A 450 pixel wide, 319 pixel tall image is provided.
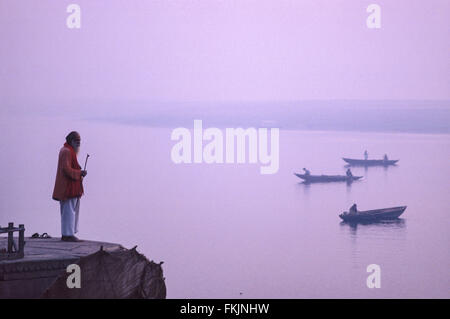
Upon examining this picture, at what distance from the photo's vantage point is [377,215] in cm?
831

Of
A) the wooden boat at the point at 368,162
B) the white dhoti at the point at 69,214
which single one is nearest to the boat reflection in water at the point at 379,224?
the wooden boat at the point at 368,162

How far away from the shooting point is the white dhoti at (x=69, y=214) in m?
7.20

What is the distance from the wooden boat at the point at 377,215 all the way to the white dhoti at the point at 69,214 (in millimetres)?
2488

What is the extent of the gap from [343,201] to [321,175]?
331mm

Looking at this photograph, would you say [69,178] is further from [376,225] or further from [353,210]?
[376,225]

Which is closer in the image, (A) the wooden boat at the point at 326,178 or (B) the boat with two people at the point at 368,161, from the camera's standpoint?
(B) the boat with two people at the point at 368,161

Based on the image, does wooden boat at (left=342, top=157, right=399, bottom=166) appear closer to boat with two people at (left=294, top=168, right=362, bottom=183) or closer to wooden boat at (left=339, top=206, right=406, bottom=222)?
boat with two people at (left=294, top=168, right=362, bottom=183)

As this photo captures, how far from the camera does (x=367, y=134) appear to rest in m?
8.23

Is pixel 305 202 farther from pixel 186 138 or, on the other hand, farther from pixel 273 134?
pixel 186 138

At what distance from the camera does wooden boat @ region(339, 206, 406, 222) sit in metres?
8.24

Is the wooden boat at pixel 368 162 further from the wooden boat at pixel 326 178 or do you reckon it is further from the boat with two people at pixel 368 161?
the wooden boat at pixel 326 178

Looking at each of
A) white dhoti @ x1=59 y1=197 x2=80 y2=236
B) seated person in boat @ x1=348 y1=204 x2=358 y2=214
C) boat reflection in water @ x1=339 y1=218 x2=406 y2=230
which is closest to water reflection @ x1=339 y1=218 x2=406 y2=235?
boat reflection in water @ x1=339 y1=218 x2=406 y2=230
